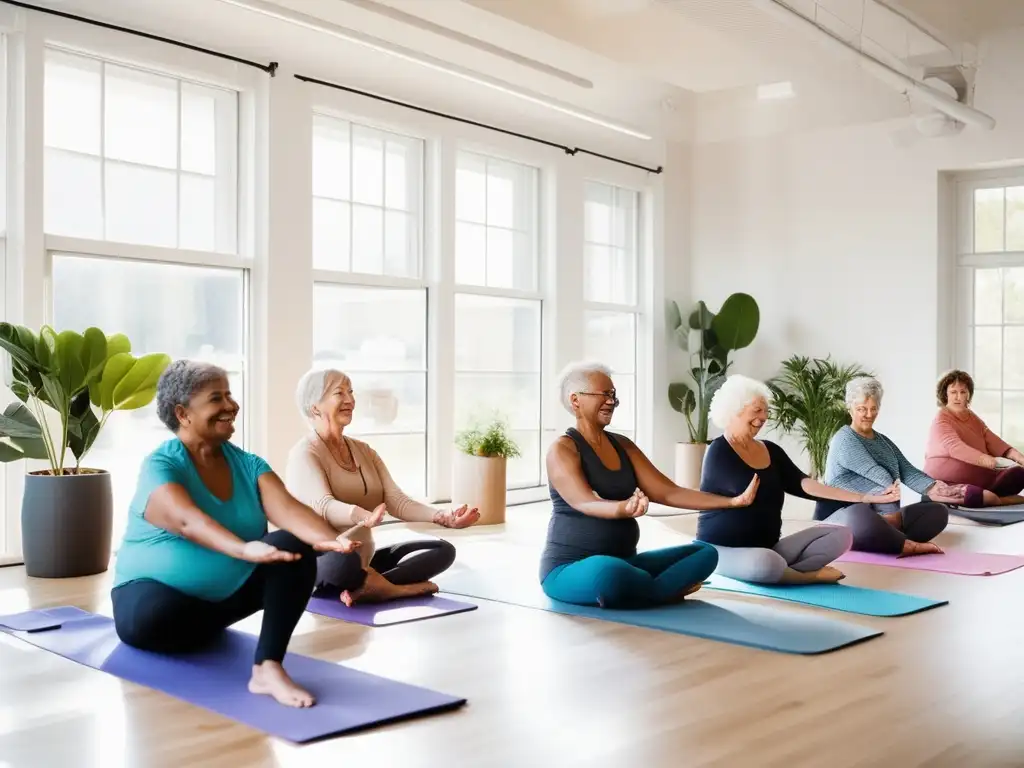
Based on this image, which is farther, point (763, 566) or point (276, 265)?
point (276, 265)

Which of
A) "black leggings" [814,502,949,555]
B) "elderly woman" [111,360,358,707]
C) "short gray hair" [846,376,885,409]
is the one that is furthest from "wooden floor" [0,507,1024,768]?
"short gray hair" [846,376,885,409]

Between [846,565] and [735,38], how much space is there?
Result: 3.32m

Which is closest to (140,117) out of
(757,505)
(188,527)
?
(188,527)

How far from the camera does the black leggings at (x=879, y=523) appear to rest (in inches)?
243

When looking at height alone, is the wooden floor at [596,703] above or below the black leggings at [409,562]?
below

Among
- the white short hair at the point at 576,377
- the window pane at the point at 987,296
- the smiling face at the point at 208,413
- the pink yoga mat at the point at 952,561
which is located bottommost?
the pink yoga mat at the point at 952,561

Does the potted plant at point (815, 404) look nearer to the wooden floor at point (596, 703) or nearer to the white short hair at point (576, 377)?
the wooden floor at point (596, 703)

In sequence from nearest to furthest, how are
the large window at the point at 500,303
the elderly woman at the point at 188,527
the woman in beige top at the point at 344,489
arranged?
the elderly woman at the point at 188,527 → the woman in beige top at the point at 344,489 → the large window at the point at 500,303

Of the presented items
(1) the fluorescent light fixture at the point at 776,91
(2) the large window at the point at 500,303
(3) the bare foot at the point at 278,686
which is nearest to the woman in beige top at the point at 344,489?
(3) the bare foot at the point at 278,686

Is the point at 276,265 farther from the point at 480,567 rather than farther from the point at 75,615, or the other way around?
the point at 75,615

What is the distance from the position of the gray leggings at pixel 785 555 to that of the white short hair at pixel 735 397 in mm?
592

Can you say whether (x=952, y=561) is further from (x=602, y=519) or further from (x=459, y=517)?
(x=459, y=517)

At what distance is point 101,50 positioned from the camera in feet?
20.5

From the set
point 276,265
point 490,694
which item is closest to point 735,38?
point 276,265
